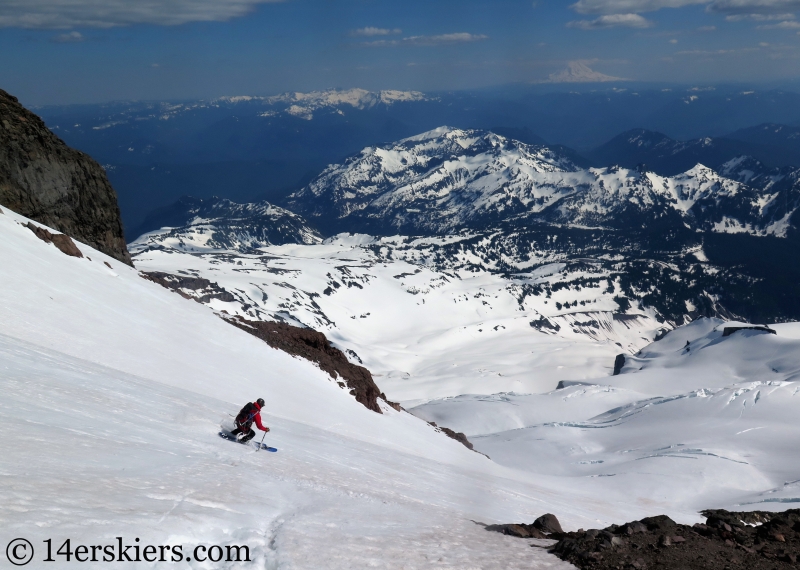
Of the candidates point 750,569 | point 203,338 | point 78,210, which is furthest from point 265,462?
point 78,210

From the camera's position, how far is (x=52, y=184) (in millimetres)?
52531

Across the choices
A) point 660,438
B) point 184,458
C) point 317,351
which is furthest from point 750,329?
point 184,458

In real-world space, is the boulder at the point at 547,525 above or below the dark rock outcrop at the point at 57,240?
below

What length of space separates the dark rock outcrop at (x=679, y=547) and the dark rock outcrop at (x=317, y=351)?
3067 cm

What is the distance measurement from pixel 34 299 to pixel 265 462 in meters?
15.1

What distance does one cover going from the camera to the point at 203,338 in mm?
37375

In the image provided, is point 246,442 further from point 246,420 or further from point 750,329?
point 750,329

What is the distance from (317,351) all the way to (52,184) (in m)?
27.2

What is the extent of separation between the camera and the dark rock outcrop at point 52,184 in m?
49.2

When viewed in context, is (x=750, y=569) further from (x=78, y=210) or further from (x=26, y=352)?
(x=78, y=210)

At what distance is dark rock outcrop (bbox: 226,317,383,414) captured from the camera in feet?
152

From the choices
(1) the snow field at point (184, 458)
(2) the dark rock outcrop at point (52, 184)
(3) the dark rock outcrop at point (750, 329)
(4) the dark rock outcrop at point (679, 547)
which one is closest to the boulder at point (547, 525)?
(1) the snow field at point (184, 458)

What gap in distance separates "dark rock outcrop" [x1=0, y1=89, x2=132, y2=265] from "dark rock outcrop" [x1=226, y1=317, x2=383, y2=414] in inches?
648

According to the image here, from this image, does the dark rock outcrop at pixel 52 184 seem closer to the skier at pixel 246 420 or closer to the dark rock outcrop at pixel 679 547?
the skier at pixel 246 420
